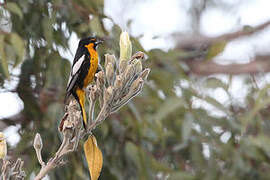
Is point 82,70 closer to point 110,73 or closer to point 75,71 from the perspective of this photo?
point 75,71

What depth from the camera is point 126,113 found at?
8.44ft

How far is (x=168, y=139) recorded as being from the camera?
3.07 metres

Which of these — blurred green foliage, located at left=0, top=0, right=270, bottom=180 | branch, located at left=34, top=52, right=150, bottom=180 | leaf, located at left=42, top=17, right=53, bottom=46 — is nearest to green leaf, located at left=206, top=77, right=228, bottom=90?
blurred green foliage, located at left=0, top=0, right=270, bottom=180

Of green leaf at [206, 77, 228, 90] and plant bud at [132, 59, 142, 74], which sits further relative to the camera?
green leaf at [206, 77, 228, 90]

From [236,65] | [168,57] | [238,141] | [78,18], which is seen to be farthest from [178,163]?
[236,65]

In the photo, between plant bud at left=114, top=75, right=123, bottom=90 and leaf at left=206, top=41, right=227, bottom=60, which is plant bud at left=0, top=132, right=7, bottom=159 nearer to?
plant bud at left=114, top=75, right=123, bottom=90

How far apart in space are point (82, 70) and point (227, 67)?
303cm

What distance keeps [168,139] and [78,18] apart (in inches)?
43.1

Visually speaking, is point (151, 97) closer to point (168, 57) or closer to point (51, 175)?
point (168, 57)

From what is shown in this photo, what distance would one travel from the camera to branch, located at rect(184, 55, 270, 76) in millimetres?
4406

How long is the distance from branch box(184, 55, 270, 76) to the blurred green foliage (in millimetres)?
1344

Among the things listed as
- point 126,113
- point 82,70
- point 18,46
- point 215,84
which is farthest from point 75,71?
point 215,84

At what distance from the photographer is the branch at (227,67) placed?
4406mm

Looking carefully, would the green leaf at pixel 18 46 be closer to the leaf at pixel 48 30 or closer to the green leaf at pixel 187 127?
the leaf at pixel 48 30
